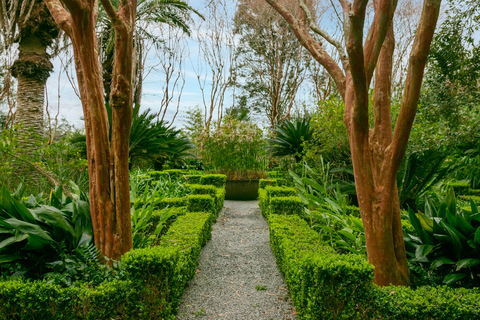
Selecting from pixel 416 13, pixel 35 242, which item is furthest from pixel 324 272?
pixel 416 13

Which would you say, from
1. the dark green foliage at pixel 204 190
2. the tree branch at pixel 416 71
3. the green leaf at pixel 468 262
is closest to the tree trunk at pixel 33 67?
the dark green foliage at pixel 204 190

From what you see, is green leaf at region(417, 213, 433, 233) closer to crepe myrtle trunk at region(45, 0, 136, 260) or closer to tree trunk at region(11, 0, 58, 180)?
crepe myrtle trunk at region(45, 0, 136, 260)

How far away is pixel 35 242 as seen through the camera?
7.27 ft

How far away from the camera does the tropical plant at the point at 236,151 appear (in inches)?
319

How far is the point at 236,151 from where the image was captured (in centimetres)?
808

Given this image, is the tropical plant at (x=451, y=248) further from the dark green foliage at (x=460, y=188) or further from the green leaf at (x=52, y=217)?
the dark green foliage at (x=460, y=188)

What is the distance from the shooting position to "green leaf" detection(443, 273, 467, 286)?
2164 millimetres

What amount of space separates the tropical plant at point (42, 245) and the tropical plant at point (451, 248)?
257cm

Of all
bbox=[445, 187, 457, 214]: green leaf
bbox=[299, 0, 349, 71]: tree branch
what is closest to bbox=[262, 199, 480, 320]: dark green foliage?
bbox=[445, 187, 457, 214]: green leaf

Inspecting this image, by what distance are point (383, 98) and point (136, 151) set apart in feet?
19.3

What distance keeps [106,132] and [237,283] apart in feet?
6.30

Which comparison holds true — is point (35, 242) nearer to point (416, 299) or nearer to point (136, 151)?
point (416, 299)

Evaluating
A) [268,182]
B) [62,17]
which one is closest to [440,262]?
[62,17]

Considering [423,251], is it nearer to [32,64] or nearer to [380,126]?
[380,126]
